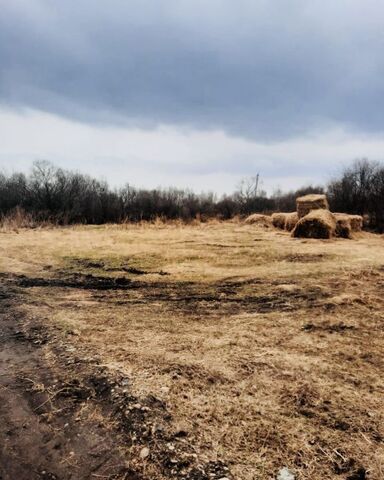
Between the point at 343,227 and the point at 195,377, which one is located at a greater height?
the point at 343,227

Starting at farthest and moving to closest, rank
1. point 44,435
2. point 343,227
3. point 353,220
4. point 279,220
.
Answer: point 279,220 → point 353,220 → point 343,227 → point 44,435

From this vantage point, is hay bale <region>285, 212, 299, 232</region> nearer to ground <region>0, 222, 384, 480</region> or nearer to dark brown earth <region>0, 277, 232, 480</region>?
ground <region>0, 222, 384, 480</region>

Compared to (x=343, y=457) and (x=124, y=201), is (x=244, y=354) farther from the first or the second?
(x=124, y=201)

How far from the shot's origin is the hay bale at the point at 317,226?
11.2 m

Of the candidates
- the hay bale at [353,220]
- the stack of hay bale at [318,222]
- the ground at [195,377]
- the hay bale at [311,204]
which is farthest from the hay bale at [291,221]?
the ground at [195,377]

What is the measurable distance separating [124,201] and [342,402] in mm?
26351

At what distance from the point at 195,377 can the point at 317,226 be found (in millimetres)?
9031

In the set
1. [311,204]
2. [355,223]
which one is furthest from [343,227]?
[311,204]

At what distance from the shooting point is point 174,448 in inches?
95.3

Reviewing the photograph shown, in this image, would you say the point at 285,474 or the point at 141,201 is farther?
the point at 141,201

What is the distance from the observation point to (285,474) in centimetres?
220

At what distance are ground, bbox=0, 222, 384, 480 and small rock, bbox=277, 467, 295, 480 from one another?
23mm

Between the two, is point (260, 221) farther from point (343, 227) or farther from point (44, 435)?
point (44, 435)

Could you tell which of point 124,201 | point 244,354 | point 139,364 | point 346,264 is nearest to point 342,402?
point 244,354
